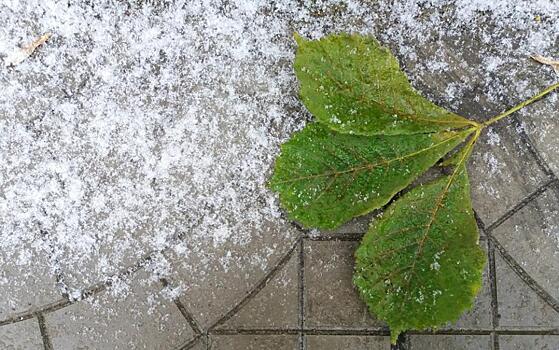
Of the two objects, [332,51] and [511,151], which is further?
[511,151]

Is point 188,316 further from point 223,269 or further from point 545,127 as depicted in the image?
point 545,127

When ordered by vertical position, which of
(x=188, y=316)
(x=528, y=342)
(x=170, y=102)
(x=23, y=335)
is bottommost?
(x=528, y=342)

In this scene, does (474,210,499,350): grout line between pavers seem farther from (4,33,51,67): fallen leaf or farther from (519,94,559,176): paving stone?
(4,33,51,67): fallen leaf

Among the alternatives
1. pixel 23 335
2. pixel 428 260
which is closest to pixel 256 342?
pixel 428 260

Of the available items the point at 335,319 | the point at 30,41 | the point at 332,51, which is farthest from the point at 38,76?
the point at 335,319

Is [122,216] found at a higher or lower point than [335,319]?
higher

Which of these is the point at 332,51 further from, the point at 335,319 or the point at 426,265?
the point at 335,319

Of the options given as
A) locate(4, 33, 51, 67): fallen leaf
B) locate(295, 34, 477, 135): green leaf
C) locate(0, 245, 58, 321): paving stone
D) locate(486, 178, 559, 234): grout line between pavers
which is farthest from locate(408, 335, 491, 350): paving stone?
locate(4, 33, 51, 67): fallen leaf
